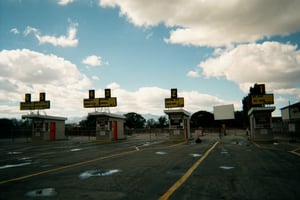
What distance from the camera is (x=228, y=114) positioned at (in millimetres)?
81562

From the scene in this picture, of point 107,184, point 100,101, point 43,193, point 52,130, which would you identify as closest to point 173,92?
point 100,101

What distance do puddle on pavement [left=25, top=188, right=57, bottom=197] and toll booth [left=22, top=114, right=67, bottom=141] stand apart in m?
35.8

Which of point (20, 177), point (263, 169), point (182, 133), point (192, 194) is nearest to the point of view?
point (192, 194)

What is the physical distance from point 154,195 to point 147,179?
1942 millimetres

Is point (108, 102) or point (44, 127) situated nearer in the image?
point (44, 127)

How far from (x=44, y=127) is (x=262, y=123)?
100 ft

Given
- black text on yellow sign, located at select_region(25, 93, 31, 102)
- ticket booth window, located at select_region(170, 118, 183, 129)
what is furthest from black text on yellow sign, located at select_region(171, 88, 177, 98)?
black text on yellow sign, located at select_region(25, 93, 31, 102)

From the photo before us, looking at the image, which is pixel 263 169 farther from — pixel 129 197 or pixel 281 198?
pixel 129 197

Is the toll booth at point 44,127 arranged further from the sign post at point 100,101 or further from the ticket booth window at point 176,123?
the ticket booth window at point 176,123

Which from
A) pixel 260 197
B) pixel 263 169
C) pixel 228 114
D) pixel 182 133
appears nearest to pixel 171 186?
pixel 260 197

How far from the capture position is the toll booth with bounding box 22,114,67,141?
131 feet

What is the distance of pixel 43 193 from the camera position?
6312 millimetres

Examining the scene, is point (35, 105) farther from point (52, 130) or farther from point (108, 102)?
point (108, 102)

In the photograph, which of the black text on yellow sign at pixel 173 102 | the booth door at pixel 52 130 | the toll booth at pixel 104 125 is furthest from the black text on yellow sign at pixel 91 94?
the black text on yellow sign at pixel 173 102
